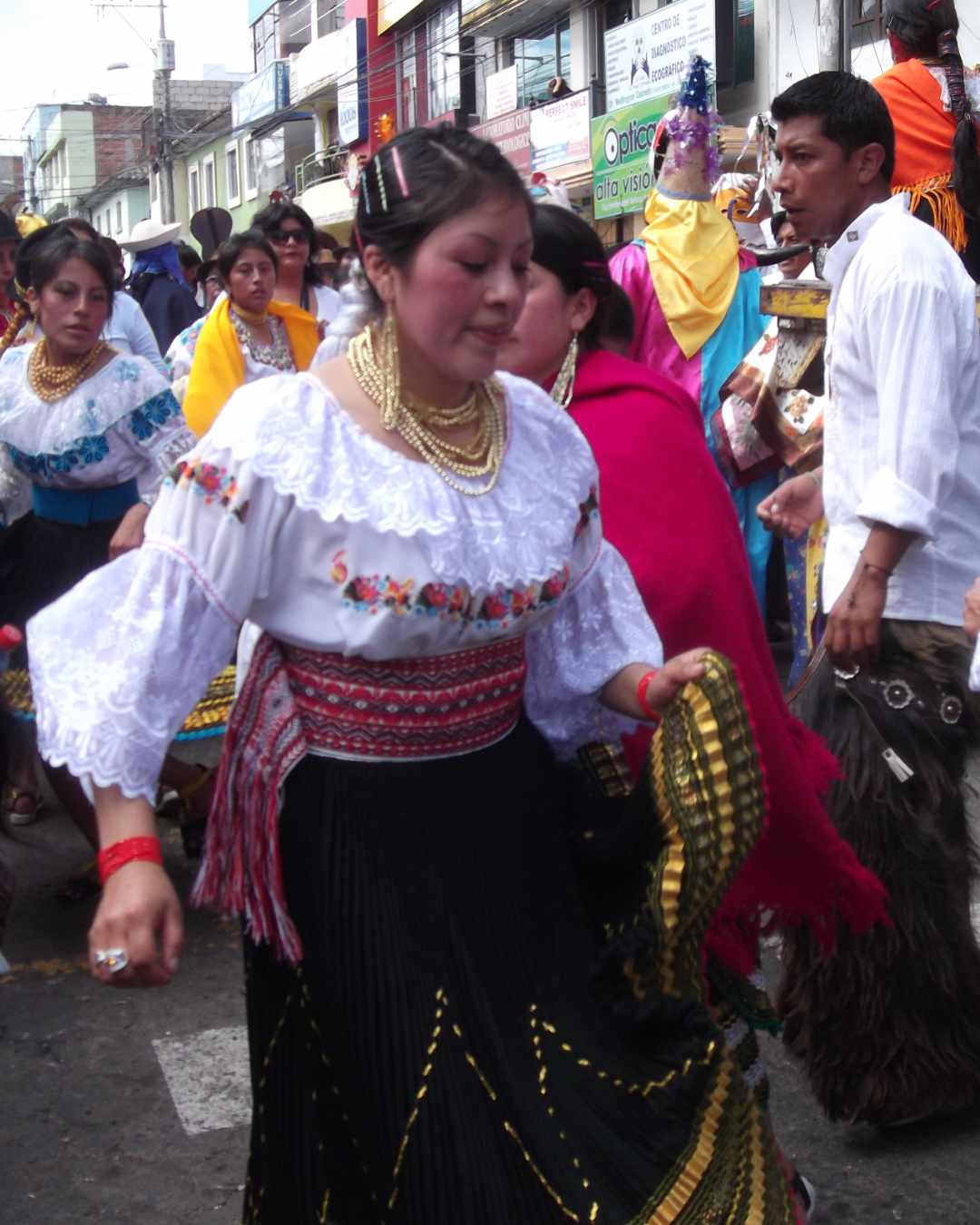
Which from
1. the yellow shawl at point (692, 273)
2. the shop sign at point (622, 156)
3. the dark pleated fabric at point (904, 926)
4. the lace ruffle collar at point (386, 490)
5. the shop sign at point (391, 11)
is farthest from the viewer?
the shop sign at point (391, 11)

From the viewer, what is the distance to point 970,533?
3.35m

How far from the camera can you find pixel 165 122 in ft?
127

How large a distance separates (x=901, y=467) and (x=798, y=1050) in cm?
122

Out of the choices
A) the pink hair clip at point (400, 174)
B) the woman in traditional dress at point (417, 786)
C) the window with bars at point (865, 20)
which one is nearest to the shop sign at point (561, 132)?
the window with bars at point (865, 20)

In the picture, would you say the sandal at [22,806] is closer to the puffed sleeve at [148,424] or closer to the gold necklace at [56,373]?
the puffed sleeve at [148,424]

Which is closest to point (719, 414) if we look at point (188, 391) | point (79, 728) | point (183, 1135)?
point (188, 391)

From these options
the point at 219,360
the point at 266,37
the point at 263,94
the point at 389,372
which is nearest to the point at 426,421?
the point at 389,372

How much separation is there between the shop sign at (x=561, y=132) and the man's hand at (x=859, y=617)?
21.7 meters

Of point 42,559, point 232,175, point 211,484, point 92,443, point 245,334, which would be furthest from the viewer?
point 232,175

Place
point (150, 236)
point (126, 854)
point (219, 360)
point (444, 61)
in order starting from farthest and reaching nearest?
1. point (444, 61)
2. point (150, 236)
3. point (219, 360)
4. point (126, 854)

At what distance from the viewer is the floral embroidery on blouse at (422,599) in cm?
224

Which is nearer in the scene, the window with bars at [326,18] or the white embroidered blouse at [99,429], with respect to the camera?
the white embroidered blouse at [99,429]

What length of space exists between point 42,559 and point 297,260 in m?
2.95

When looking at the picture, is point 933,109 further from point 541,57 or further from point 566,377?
point 541,57
